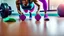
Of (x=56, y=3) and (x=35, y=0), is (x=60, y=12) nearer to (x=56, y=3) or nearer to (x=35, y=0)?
(x=56, y=3)

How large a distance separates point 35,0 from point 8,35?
22.5 inches

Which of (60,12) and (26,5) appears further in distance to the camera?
(60,12)

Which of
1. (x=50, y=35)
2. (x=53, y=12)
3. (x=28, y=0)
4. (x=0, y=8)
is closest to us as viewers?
(x=50, y=35)

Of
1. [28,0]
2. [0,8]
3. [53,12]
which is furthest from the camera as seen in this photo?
[53,12]

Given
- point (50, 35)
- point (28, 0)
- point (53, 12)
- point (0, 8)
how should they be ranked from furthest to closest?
point (53, 12), point (0, 8), point (28, 0), point (50, 35)

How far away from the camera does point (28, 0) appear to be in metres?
1.11

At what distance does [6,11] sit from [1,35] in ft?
1.97

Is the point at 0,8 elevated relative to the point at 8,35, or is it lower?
elevated

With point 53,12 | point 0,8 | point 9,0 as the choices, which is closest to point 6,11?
point 0,8

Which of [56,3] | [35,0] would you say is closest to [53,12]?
[56,3]

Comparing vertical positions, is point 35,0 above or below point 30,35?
above

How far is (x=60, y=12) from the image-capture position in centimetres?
140

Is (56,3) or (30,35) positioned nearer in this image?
(30,35)

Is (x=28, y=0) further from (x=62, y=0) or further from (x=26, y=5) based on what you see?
(x=62, y=0)
